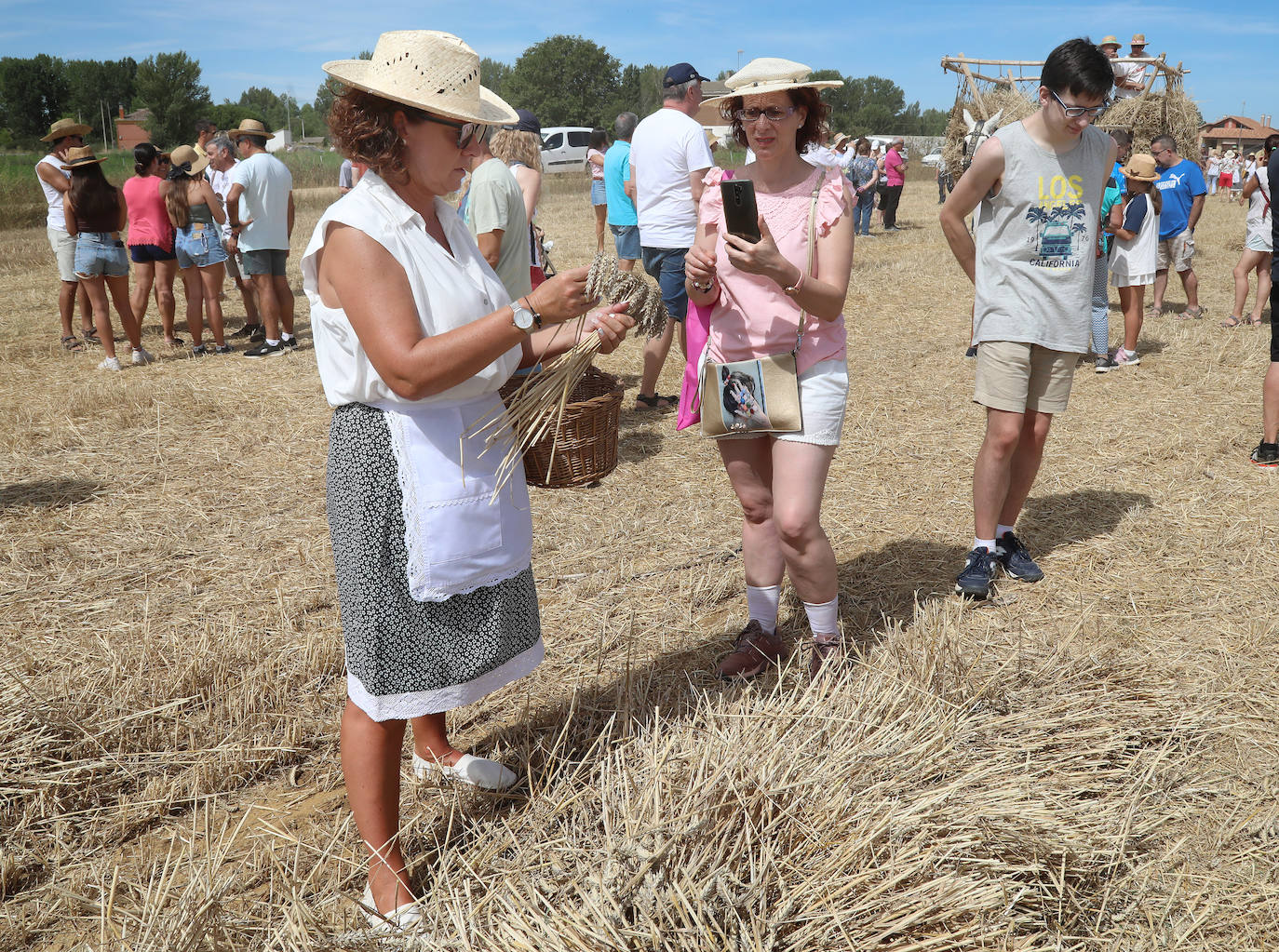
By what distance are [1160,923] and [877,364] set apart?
6.43 metres

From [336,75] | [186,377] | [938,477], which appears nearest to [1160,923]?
[336,75]

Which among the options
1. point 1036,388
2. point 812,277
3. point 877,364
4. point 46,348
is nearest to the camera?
point 812,277

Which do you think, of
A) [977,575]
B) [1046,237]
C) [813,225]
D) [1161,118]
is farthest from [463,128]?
[1161,118]

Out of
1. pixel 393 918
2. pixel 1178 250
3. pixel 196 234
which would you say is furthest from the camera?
pixel 1178 250

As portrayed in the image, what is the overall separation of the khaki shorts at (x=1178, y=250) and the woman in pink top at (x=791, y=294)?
326 inches

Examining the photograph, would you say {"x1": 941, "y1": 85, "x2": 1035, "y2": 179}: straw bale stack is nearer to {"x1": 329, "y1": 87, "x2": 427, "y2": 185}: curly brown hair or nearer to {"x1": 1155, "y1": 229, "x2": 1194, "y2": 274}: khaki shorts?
{"x1": 1155, "y1": 229, "x2": 1194, "y2": 274}: khaki shorts

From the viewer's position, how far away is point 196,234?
28.9ft

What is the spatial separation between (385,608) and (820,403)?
149 centimetres

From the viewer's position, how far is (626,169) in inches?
335

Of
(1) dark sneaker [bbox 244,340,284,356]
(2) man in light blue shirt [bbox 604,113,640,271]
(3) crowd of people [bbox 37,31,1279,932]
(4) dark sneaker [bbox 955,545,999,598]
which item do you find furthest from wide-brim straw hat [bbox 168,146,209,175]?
(4) dark sneaker [bbox 955,545,999,598]

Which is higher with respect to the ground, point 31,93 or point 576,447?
point 31,93

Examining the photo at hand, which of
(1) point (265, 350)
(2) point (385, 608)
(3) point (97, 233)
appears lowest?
(1) point (265, 350)

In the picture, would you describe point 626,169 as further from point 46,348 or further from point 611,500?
point 46,348

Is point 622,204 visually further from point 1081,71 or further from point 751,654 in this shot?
point 751,654
